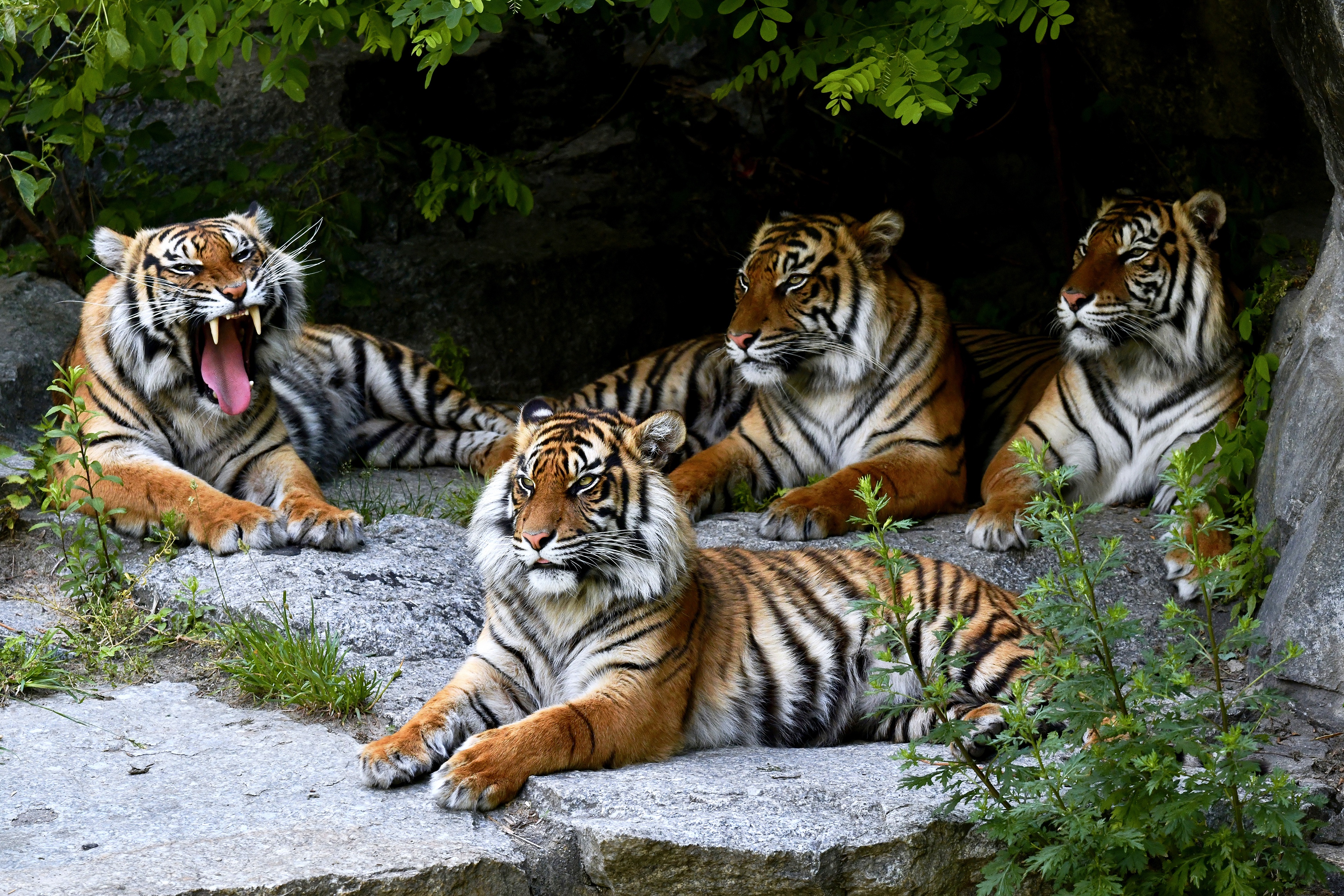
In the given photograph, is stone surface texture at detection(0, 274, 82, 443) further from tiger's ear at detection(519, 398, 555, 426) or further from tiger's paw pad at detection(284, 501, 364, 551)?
tiger's ear at detection(519, 398, 555, 426)

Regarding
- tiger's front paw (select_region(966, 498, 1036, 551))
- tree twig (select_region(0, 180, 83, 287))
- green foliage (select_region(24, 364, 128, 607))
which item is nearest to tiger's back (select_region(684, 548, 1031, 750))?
tiger's front paw (select_region(966, 498, 1036, 551))

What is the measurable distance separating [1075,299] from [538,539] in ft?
7.40

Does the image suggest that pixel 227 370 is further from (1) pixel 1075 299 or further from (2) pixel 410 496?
(1) pixel 1075 299

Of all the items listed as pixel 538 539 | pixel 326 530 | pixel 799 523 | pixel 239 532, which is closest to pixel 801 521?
pixel 799 523

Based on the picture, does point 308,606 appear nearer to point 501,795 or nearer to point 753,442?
point 501,795

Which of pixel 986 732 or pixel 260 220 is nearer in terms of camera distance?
pixel 986 732

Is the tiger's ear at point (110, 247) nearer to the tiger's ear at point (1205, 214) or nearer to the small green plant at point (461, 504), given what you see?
the small green plant at point (461, 504)

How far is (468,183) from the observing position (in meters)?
5.61

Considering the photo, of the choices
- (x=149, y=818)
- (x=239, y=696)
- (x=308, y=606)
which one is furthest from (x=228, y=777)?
(x=308, y=606)

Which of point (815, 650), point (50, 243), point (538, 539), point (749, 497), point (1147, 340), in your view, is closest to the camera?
point (538, 539)

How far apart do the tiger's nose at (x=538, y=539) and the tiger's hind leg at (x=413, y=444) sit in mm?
2514

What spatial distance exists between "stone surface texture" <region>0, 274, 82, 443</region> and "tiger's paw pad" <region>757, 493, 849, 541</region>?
2.65m

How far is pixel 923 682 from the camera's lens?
108 inches

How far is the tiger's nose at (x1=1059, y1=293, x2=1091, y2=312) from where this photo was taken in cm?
455
